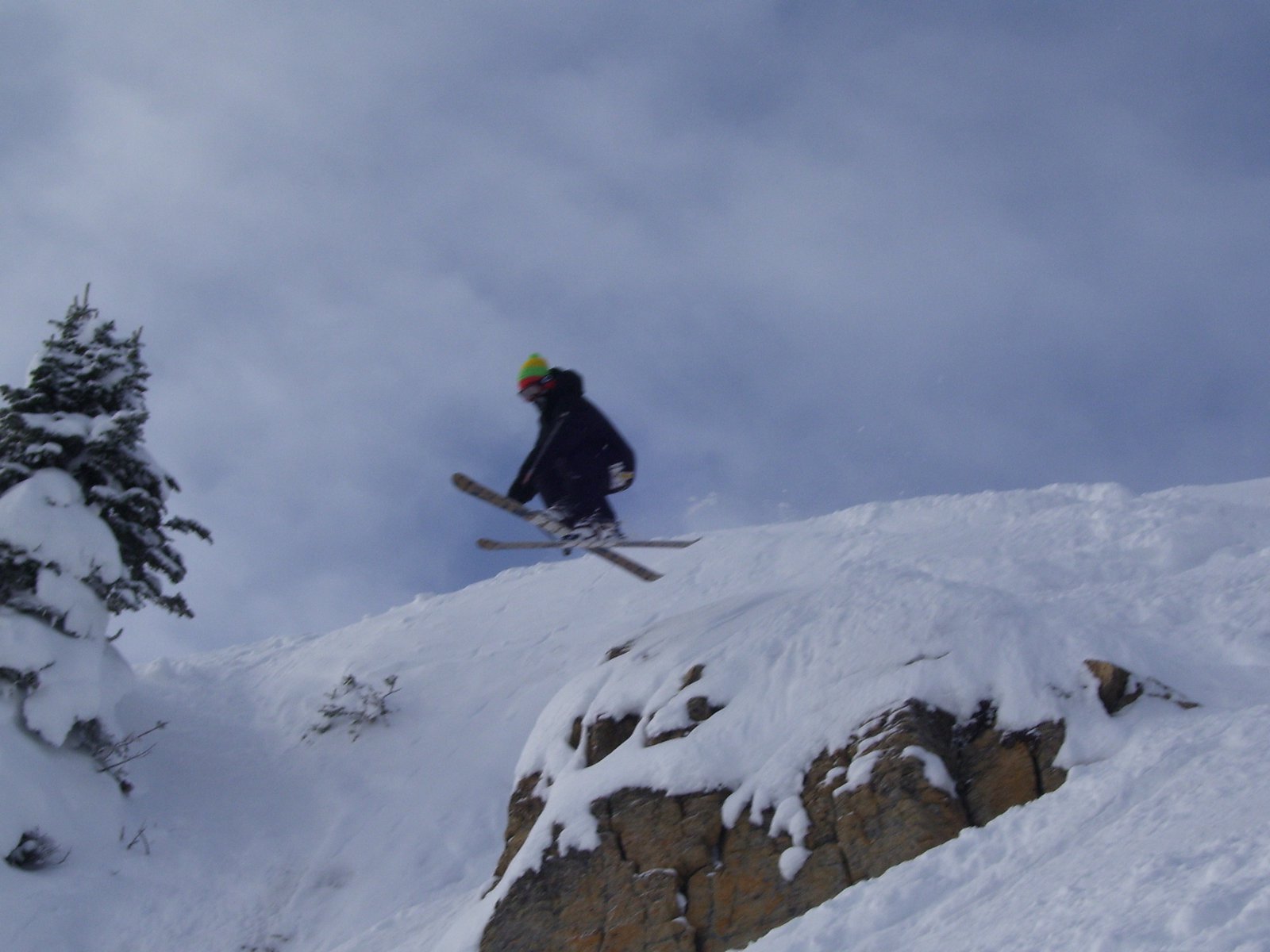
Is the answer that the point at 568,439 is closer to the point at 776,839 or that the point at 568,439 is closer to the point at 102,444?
the point at 776,839

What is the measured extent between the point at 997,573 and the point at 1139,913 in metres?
12.4

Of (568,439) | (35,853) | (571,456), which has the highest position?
(568,439)

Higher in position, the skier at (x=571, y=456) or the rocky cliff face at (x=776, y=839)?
the skier at (x=571, y=456)

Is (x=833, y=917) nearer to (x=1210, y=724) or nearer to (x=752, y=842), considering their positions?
(x=752, y=842)

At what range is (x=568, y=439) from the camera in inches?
497

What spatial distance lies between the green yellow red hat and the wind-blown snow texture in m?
3.41

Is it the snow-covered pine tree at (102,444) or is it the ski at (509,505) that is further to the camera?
the snow-covered pine tree at (102,444)

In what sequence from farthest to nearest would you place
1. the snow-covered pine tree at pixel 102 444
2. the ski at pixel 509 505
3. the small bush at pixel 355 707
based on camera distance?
1. the small bush at pixel 355 707
2. the snow-covered pine tree at pixel 102 444
3. the ski at pixel 509 505

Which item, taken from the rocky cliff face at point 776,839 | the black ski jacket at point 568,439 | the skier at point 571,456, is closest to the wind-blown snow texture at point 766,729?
the rocky cliff face at point 776,839

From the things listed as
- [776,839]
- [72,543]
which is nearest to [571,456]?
[776,839]

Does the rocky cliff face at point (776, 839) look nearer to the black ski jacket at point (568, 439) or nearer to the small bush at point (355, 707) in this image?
the black ski jacket at point (568, 439)

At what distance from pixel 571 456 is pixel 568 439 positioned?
0.70ft

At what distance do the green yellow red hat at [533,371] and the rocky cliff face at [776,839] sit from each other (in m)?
5.24

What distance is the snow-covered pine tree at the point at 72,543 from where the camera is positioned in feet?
44.4
